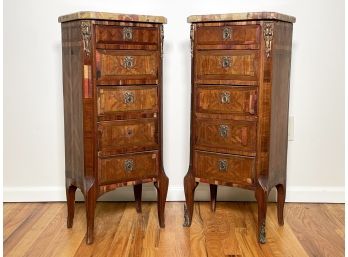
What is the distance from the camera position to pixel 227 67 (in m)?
2.18

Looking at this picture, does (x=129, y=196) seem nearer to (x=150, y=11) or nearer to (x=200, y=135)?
(x=200, y=135)

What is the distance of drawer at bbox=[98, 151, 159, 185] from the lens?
2.19 metres

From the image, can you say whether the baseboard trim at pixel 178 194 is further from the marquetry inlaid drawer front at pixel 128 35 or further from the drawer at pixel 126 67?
the marquetry inlaid drawer front at pixel 128 35

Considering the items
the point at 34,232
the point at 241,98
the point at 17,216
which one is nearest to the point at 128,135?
the point at 241,98

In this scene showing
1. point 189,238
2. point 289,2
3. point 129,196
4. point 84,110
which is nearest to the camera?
point 84,110

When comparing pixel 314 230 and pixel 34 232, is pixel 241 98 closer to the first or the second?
pixel 314 230

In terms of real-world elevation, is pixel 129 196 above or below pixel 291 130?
below

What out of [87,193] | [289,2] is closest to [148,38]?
A: [87,193]

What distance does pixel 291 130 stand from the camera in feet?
9.12

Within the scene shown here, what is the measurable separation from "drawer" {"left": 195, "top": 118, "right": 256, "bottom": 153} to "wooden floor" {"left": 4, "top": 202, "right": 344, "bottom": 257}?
1.42 ft

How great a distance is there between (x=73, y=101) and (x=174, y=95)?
0.72m

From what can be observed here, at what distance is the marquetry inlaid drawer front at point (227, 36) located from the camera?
6.93 feet

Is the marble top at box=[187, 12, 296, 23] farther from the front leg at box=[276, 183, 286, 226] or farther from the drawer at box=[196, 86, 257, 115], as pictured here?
the front leg at box=[276, 183, 286, 226]

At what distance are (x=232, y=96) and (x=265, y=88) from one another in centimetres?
16
